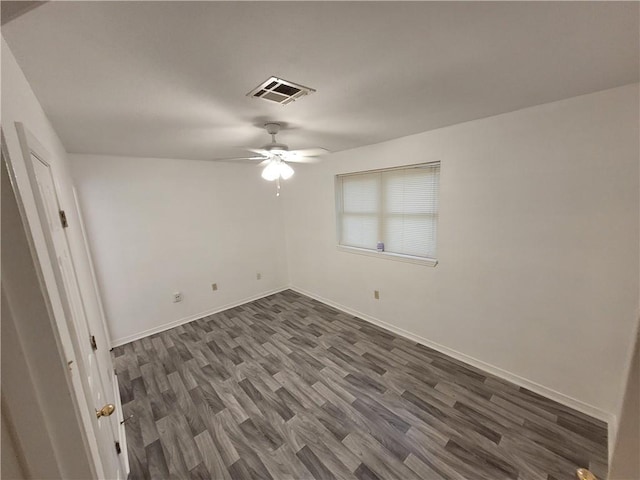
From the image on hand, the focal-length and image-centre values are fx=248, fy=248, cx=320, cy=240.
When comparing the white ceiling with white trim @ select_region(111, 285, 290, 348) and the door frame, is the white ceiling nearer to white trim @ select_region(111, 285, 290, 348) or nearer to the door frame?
the door frame

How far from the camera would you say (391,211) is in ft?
10.0

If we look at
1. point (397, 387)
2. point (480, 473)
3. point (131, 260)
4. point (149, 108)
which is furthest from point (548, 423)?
point (131, 260)

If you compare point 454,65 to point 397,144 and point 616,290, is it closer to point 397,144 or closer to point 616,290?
point 397,144

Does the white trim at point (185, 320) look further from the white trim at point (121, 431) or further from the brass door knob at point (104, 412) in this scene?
the brass door knob at point (104, 412)

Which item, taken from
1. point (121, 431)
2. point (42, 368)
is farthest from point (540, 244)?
point (121, 431)

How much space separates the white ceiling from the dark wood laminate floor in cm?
230

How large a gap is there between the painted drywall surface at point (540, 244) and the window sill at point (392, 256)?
0.23 ft

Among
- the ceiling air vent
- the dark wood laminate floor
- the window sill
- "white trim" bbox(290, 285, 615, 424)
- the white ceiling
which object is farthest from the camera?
the window sill

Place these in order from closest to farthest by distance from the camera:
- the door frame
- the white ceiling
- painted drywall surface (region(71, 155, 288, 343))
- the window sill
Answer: the door frame, the white ceiling, the window sill, painted drywall surface (region(71, 155, 288, 343))

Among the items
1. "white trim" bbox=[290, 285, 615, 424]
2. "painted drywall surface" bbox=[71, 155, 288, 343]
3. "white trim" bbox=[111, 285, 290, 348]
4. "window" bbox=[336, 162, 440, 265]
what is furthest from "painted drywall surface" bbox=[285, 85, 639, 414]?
"white trim" bbox=[111, 285, 290, 348]

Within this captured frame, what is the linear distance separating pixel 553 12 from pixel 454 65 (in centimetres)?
39

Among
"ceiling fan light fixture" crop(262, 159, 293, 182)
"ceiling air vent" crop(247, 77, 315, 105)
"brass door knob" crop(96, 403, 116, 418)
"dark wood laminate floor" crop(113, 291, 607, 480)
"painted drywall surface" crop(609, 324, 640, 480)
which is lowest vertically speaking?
"dark wood laminate floor" crop(113, 291, 607, 480)

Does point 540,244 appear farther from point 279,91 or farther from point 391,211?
point 279,91

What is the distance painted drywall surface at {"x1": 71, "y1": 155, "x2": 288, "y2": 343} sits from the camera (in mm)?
2918
